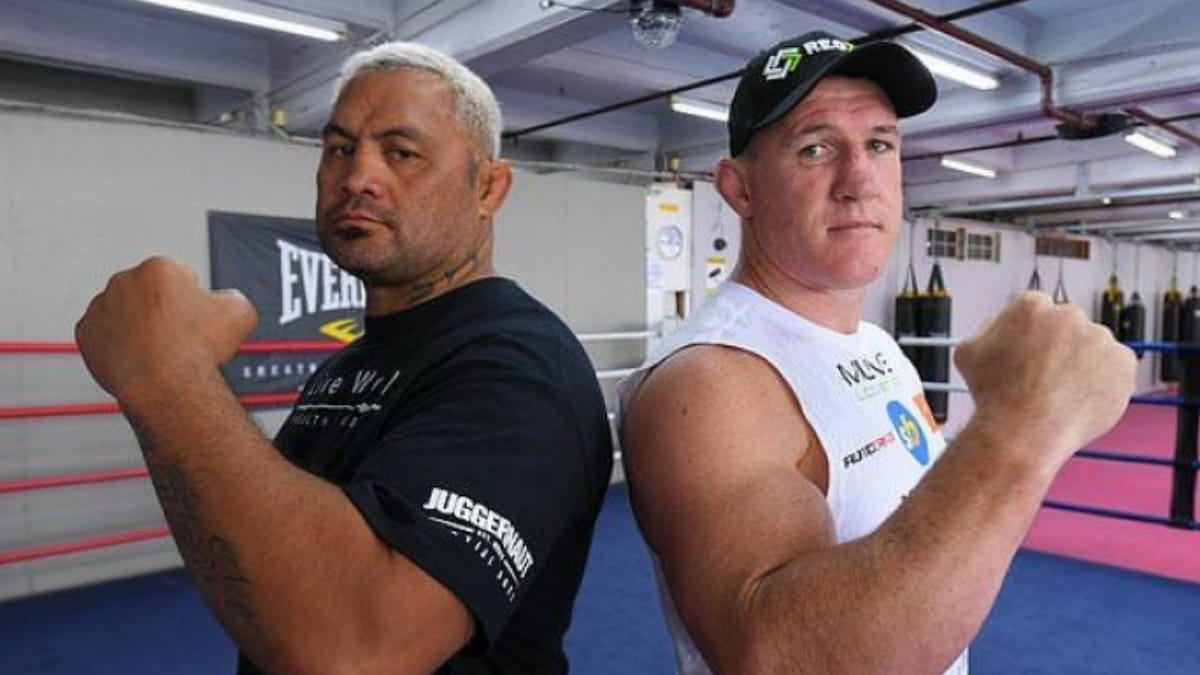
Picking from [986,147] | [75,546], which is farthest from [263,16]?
[986,147]

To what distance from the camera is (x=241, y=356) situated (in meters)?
3.94

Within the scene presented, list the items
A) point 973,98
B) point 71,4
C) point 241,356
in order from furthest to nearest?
point 973,98
point 241,356
point 71,4

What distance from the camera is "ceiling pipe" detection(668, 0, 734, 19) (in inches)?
112

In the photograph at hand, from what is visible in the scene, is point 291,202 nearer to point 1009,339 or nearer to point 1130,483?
point 1009,339

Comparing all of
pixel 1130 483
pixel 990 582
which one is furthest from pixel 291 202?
pixel 1130 483

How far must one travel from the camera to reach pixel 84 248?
3568 millimetres

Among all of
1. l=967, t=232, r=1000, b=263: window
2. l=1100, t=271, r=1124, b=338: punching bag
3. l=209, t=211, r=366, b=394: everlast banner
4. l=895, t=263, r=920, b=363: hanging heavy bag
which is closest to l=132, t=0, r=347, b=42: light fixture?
l=209, t=211, r=366, b=394: everlast banner

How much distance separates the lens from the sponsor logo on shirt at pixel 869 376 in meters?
1.02

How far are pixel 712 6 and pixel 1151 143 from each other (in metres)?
4.21

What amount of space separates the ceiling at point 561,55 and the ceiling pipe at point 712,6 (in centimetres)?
24

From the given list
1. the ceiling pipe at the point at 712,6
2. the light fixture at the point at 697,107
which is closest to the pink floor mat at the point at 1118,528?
the light fixture at the point at 697,107

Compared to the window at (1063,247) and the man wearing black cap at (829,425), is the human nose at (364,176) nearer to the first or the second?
the man wearing black cap at (829,425)

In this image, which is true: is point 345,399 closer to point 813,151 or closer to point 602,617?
point 813,151

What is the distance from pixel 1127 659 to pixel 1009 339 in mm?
2852
